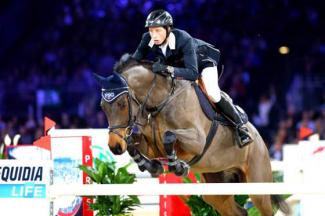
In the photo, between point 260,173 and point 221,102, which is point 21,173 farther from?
point 260,173

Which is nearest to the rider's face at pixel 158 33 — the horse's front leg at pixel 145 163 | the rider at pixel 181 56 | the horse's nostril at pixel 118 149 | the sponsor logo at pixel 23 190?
the rider at pixel 181 56

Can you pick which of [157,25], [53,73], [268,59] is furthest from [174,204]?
[53,73]

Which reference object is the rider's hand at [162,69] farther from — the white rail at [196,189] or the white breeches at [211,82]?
the white rail at [196,189]

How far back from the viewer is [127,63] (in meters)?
5.64

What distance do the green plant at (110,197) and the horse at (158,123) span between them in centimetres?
70

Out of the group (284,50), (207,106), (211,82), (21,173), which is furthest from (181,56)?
(284,50)

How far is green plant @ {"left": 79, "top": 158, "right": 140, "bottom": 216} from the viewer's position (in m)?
6.13

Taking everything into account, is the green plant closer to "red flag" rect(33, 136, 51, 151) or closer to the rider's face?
"red flag" rect(33, 136, 51, 151)

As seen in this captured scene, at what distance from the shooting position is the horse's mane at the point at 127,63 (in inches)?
221

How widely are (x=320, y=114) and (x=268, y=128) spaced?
943 millimetres

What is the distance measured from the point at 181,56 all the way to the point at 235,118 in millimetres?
728

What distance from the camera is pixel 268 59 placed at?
13836 mm

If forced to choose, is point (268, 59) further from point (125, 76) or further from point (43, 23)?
point (125, 76)

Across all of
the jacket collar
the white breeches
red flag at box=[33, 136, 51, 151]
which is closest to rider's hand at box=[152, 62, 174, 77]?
the jacket collar
